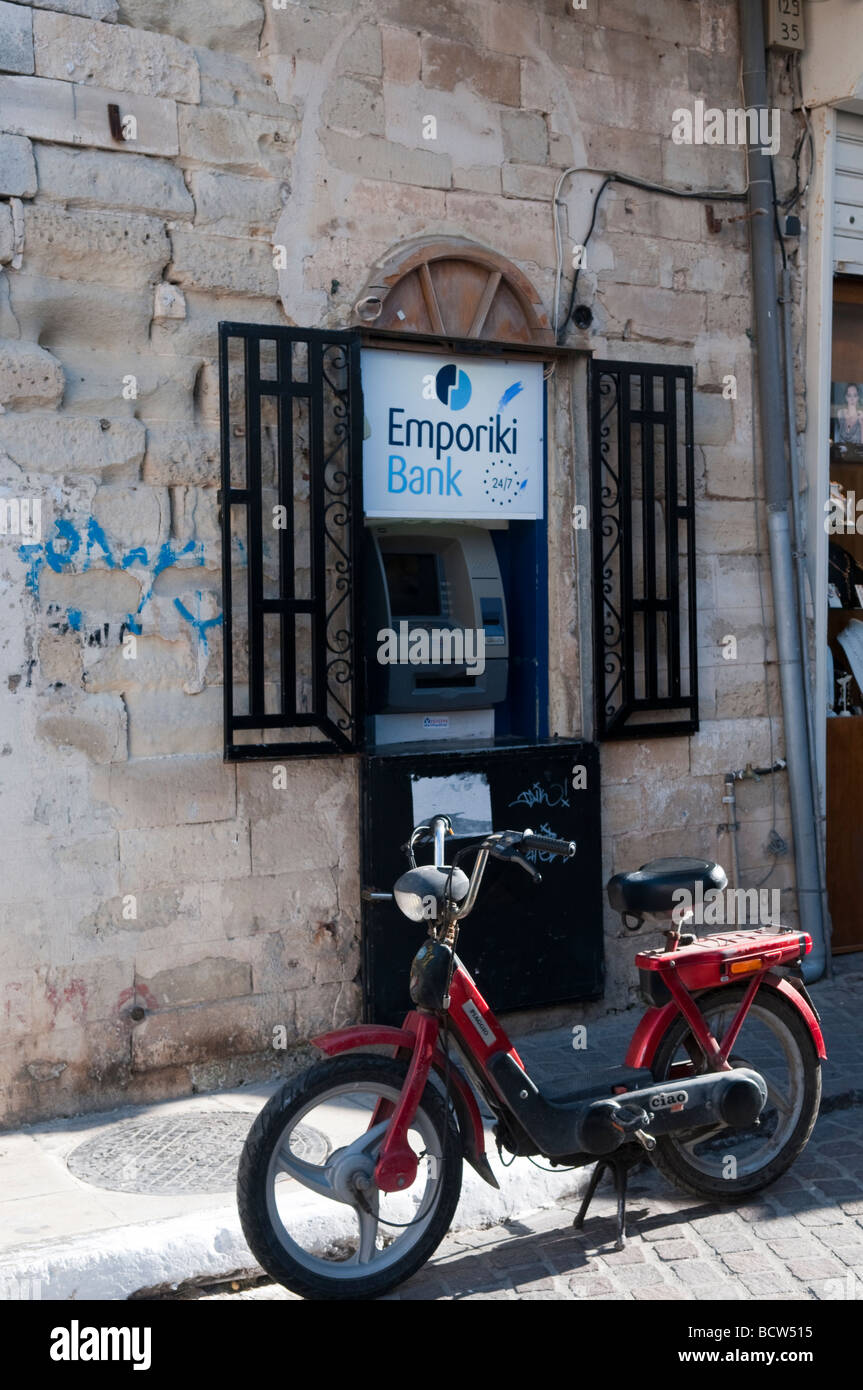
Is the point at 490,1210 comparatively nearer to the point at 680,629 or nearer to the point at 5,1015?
the point at 5,1015

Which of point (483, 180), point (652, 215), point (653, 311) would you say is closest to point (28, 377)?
point (483, 180)

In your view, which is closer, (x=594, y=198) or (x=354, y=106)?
(x=354, y=106)

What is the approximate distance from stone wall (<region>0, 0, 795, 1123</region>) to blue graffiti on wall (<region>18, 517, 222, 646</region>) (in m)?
0.01

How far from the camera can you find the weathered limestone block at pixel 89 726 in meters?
4.82

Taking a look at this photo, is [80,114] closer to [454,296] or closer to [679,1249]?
[454,296]

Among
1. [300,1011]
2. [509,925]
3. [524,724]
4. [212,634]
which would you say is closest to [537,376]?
[524,724]

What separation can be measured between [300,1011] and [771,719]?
2.72 m

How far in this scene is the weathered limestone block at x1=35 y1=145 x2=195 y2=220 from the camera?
188 inches

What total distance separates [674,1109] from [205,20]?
13.1 feet

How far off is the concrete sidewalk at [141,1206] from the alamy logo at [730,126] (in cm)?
403

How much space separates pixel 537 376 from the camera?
593cm

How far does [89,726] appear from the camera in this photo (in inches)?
192
